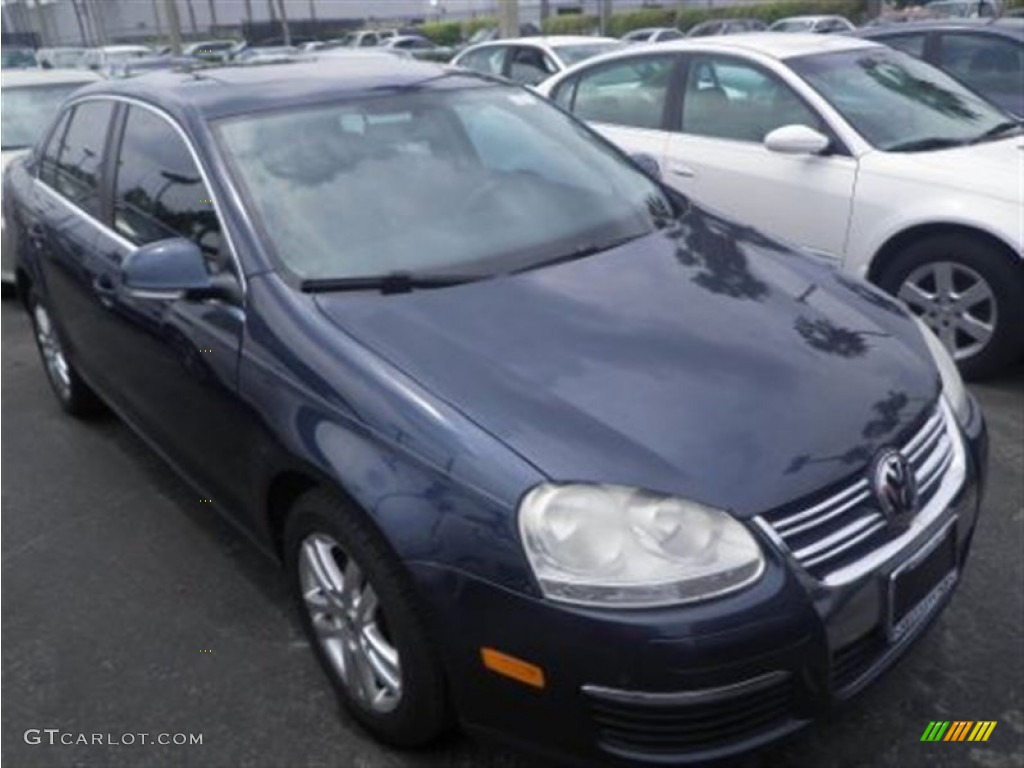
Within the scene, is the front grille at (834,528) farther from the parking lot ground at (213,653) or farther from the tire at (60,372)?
the tire at (60,372)

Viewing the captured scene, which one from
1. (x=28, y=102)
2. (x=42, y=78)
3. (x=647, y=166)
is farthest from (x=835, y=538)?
(x=42, y=78)

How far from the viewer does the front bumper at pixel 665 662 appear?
191cm

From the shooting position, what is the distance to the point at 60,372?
15.4 feet

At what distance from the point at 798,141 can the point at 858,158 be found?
282mm

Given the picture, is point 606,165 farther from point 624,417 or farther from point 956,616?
point 956,616

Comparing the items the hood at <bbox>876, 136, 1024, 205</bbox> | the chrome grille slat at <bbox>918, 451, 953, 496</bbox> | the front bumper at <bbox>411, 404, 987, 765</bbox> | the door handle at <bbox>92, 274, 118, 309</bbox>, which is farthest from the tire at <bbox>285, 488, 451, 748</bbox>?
the hood at <bbox>876, 136, 1024, 205</bbox>

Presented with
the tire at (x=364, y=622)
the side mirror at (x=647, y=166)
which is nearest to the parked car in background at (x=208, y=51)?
the side mirror at (x=647, y=166)

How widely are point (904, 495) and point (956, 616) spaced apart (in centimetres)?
89

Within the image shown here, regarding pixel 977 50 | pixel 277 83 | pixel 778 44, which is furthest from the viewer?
pixel 977 50

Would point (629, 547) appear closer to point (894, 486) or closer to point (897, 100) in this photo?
point (894, 486)

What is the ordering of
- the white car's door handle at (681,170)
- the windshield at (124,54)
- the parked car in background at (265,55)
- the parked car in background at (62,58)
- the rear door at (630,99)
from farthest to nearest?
the parked car in background at (62,58) → the windshield at (124,54) → the rear door at (630,99) → the white car's door handle at (681,170) → the parked car in background at (265,55)

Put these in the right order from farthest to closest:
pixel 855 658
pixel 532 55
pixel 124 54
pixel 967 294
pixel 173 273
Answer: pixel 124 54, pixel 532 55, pixel 967 294, pixel 173 273, pixel 855 658

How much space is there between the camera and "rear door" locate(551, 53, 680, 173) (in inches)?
223

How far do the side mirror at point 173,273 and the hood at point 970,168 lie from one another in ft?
10.4
